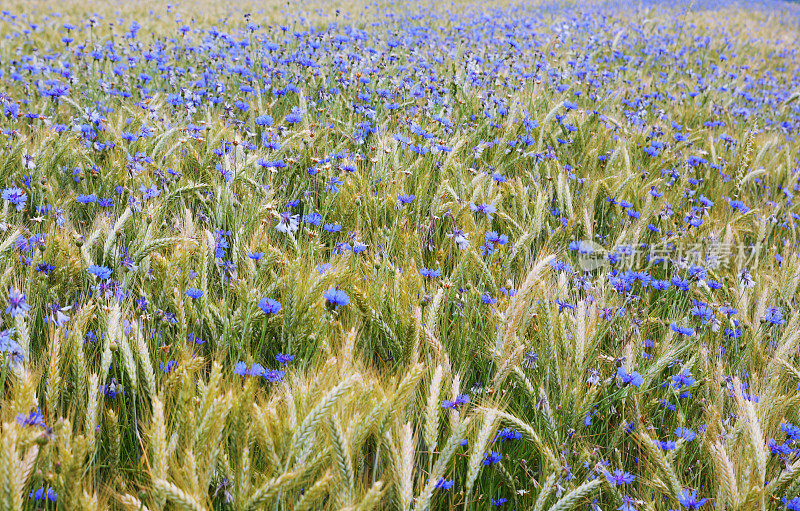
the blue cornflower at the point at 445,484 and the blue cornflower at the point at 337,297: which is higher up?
the blue cornflower at the point at 337,297

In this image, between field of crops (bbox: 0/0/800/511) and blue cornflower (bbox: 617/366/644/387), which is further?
blue cornflower (bbox: 617/366/644/387)

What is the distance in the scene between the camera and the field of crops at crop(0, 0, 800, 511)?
4.13 ft

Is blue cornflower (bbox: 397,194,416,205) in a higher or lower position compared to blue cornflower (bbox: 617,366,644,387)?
higher

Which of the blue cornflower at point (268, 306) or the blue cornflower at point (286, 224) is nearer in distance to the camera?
the blue cornflower at point (268, 306)

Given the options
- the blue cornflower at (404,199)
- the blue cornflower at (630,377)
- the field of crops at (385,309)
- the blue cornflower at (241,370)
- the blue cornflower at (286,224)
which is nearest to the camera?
the field of crops at (385,309)

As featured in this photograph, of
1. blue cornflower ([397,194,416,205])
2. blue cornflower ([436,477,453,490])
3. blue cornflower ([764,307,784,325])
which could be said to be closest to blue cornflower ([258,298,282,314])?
blue cornflower ([436,477,453,490])

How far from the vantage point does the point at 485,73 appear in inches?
201

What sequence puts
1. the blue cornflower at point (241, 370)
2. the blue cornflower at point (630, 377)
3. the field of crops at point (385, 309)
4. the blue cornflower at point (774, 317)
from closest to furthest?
the field of crops at point (385, 309), the blue cornflower at point (241, 370), the blue cornflower at point (630, 377), the blue cornflower at point (774, 317)

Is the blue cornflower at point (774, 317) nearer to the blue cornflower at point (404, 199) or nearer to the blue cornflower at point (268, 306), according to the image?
the blue cornflower at point (404, 199)

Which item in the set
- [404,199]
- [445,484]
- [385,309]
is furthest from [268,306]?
[404,199]

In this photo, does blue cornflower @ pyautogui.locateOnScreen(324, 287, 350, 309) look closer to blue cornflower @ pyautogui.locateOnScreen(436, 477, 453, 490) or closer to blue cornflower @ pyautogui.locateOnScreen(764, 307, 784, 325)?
blue cornflower @ pyautogui.locateOnScreen(436, 477, 453, 490)

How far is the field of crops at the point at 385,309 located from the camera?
126cm

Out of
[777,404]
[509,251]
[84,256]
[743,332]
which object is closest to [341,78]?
[509,251]

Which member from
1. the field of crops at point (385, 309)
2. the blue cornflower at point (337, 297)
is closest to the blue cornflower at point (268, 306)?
the field of crops at point (385, 309)
